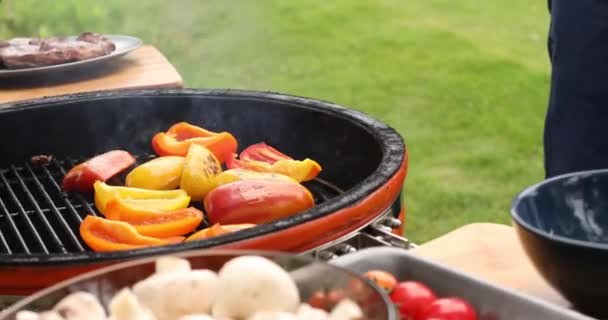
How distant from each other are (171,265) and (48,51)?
7.75 ft

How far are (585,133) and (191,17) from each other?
618 centimetres

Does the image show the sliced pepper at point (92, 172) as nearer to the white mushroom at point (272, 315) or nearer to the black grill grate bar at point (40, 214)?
the black grill grate bar at point (40, 214)

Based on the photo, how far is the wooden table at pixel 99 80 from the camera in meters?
3.15

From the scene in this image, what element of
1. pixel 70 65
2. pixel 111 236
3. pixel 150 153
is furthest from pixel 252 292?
pixel 70 65

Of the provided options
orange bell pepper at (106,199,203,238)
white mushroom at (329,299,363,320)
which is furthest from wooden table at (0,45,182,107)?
white mushroom at (329,299,363,320)

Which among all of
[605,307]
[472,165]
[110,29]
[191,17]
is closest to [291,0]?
[191,17]

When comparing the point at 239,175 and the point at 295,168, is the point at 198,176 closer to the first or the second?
the point at 239,175

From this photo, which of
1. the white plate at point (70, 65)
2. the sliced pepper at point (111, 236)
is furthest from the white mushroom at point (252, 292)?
the white plate at point (70, 65)

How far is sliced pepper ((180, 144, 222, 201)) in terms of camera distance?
213cm

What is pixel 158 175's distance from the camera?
2.19 metres

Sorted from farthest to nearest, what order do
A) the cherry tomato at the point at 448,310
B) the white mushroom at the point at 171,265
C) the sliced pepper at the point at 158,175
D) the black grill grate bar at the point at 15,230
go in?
the sliced pepper at the point at 158,175
the black grill grate bar at the point at 15,230
the cherry tomato at the point at 448,310
the white mushroom at the point at 171,265

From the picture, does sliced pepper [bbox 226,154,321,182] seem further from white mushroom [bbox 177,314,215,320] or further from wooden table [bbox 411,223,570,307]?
white mushroom [bbox 177,314,215,320]

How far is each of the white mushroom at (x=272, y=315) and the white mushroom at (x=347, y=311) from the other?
0.15ft

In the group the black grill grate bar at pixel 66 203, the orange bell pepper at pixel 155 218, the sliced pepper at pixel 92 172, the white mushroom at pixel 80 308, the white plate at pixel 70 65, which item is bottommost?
the white plate at pixel 70 65
